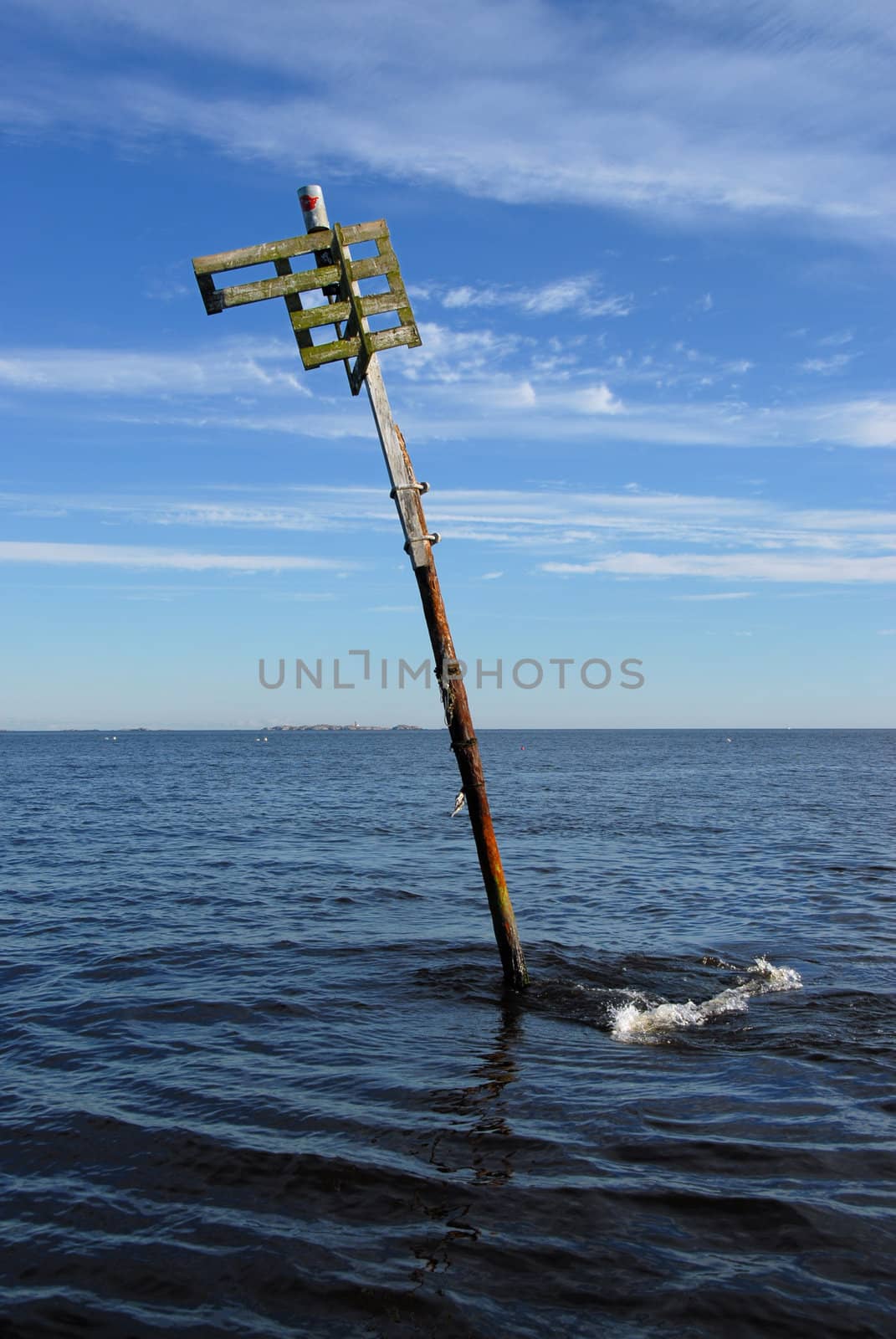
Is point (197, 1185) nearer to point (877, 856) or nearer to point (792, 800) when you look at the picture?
point (877, 856)

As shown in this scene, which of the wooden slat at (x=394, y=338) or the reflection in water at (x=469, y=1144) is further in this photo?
the wooden slat at (x=394, y=338)

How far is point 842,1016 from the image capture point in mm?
11188

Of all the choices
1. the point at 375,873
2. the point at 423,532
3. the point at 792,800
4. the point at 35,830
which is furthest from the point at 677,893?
the point at 792,800

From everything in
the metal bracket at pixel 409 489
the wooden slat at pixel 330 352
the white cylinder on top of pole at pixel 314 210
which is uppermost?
the white cylinder on top of pole at pixel 314 210

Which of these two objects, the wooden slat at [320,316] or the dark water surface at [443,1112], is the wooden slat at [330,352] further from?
the dark water surface at [443,1112]

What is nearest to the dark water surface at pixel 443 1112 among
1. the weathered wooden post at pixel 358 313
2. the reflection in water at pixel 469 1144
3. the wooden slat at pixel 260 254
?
the reflection in water at pixel 469 1144

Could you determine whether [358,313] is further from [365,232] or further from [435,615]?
[435,615]

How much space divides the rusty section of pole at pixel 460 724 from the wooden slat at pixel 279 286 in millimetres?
1740

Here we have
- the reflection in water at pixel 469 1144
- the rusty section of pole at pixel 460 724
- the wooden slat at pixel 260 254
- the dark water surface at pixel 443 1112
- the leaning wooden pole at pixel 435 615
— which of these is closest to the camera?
the dark water surface at pixel 443 1112

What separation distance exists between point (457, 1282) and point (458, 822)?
29.7m

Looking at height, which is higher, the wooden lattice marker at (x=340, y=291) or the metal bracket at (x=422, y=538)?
the wooden lattice marker at (x=340, y=291)

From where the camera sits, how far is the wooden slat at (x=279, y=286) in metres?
9.80

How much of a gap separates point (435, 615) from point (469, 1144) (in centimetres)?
558

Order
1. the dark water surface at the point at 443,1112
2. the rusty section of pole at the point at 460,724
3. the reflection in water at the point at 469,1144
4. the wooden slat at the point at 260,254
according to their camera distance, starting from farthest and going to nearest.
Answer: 1. the rusty section of pole at the point at 460,724
2. the wooden slat at the point at 260,254
3. the reflection in water at the point at 469,1144
4. the dark water surface at the point at 443,1112
